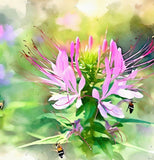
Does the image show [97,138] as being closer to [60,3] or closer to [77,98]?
[77,98]

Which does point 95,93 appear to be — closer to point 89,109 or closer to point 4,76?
point 89,109

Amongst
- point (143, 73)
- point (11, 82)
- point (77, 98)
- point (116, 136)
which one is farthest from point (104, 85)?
point (11, 82)

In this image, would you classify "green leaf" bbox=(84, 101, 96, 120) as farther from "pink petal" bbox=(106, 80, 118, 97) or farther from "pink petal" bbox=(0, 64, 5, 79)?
"pink petal" bbox=(0, 64, 5, 79)

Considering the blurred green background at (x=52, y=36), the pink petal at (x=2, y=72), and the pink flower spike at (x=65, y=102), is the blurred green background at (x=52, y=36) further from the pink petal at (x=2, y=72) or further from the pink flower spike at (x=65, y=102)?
the pink flower spike at (x=65, y=102)

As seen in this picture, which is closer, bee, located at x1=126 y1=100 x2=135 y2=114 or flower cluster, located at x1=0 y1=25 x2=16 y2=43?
bee, located at x1=126 y1=100 x2=135 y2=114

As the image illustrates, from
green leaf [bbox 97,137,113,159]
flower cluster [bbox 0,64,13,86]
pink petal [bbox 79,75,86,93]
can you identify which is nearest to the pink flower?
pink petal [bbox 79,75,86,93]

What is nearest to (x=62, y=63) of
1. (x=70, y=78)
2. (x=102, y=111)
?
(x=70, y=78)
